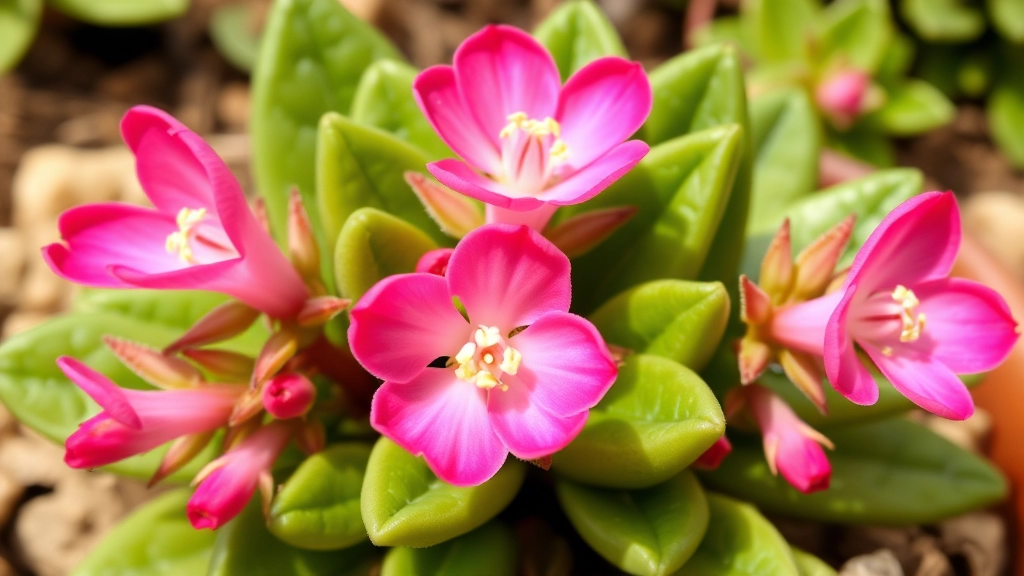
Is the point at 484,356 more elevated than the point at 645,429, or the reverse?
the point at 484,356

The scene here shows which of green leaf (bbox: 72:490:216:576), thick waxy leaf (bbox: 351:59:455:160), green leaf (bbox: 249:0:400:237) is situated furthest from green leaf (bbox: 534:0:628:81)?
green leaf (bbox: 72:490:216:576)

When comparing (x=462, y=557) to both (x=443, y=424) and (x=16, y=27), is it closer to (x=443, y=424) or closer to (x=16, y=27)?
(x=443, y=424)

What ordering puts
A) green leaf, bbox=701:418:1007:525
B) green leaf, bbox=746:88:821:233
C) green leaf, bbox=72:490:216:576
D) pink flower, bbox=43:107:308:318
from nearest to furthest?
pink flower, bbox=43:107:308:318 → green leaf, bbox=72:490:216:576 → green leaf, bbox=701:418:1007:525 → green leaf, bbox=746:88:821:233

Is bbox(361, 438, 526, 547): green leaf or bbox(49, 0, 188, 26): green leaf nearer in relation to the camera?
bbox(361, 438, 526, 547): green leaf

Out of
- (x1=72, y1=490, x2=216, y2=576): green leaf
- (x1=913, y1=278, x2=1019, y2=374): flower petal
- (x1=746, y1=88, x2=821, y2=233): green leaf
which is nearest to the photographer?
(x1=913, y1=278, x2=1019, y2=374): flower petal

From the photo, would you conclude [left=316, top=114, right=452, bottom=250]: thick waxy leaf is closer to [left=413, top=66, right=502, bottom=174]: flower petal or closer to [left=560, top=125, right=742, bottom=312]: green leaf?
[left=413, top=66, right=502, bottom=174]: flower petal

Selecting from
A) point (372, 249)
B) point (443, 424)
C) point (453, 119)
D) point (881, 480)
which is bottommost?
point (881, 480)

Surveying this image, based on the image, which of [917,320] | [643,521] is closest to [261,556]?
[643,521]

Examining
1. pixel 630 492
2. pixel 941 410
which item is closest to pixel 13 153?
pixel 630 492
